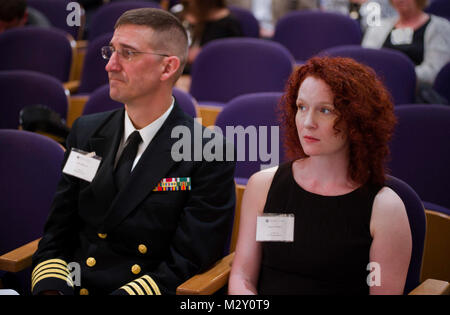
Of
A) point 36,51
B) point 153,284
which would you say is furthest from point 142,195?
point 36,51

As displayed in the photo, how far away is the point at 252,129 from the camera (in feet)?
8.16

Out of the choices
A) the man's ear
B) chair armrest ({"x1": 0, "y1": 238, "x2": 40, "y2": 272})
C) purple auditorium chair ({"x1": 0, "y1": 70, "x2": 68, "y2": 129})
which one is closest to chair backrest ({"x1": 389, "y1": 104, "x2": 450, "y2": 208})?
the man's ear

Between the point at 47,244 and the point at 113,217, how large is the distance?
0.87ft

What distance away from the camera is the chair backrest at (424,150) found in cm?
228

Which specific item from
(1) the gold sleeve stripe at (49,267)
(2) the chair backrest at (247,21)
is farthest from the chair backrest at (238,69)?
(1) the gold sleeve stripe at (49,267)

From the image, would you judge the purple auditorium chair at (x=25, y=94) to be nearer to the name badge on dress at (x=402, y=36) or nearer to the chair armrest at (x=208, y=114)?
the chair armrest at (x=208, y=114)

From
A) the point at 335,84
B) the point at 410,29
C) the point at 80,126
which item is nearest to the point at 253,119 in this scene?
the point at 80,126

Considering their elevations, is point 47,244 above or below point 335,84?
below

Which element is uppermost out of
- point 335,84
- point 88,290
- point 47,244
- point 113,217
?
point 335,84

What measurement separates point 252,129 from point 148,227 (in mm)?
889

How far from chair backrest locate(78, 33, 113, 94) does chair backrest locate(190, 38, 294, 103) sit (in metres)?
0.58

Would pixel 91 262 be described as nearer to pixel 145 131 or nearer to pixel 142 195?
pixel 142 195
